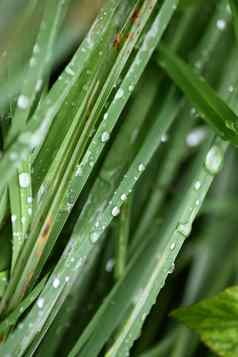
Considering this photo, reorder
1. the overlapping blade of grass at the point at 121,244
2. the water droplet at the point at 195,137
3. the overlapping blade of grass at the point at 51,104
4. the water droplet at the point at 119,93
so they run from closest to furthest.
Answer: the overlapping blade of grass at the point at 51,104, the water droplet at the point at 119,93, the overlapping blade of grass at the point at 121,244, the water droplet at the point at 195,137

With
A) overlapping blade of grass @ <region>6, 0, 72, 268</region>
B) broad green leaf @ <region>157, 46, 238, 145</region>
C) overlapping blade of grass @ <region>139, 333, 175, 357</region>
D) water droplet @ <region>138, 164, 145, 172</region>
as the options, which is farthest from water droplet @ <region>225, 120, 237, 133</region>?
overlapping blade of grass @ <region>139, 333, 175, 357</region>

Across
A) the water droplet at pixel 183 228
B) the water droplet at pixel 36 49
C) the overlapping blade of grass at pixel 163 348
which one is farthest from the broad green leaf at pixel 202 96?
the overlapping blade of grass at pixel 163 348

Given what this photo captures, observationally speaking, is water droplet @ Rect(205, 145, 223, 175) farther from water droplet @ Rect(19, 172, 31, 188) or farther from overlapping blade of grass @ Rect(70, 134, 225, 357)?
water droplet @ Rect(19, 172, 31, 188)

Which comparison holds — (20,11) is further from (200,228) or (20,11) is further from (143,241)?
(200,228)

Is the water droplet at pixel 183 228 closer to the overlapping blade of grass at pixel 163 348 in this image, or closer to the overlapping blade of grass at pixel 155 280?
the overlapping blade of grass at pixel 155 280

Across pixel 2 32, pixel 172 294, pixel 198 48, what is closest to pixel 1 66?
pixel 2 32

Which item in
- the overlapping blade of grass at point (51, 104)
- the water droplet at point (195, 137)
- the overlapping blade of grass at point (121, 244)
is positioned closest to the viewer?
the overlapping blade of grass at point (51, 104)

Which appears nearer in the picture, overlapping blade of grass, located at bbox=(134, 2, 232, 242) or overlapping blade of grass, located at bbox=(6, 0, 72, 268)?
overlapping blade of grass, located at bbox=(6, 0, 72, 268)
